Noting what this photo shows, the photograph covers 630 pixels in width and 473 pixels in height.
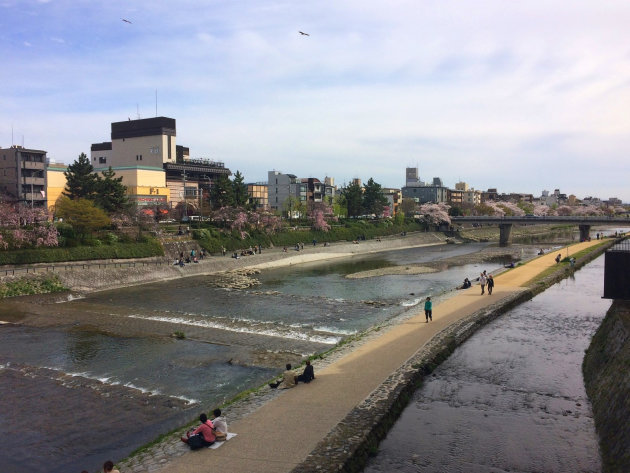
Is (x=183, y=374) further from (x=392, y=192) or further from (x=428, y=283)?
(x=392, y=192)

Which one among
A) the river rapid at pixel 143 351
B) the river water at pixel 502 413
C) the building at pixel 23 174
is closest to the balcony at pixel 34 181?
the building at pixel 23 174

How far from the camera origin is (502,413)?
1802 cm

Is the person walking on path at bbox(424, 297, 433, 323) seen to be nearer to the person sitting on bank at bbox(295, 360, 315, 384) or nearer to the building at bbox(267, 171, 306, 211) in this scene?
Answer: the person sitting on bank at bbox(295, 360, 315, 384)

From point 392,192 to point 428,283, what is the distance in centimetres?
10965

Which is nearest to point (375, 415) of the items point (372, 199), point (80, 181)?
point (80, 181)

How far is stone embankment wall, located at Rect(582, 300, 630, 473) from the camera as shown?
14.3m

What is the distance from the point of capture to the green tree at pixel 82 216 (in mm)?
55594

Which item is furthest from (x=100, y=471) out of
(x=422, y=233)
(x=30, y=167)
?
(x=422, y=233)

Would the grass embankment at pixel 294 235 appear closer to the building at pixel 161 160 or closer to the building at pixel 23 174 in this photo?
the building at pixel 161 160

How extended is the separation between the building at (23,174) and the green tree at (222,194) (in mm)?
26397

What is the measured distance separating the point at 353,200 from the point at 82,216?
73.5 m

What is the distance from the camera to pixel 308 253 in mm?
77875

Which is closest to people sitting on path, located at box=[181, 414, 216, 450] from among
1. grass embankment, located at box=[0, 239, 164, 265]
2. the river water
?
the river water

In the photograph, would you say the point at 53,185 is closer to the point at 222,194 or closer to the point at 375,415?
the point at 222,194
